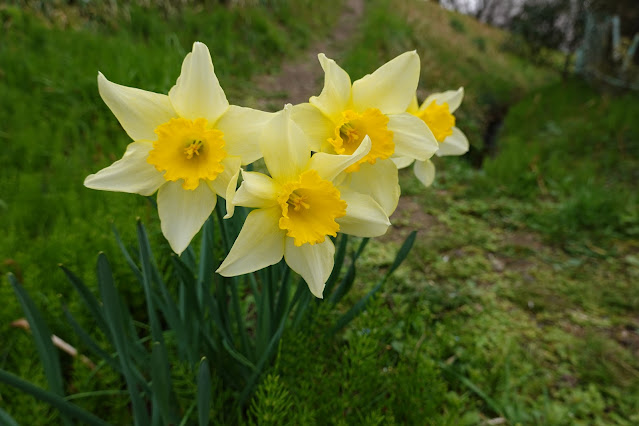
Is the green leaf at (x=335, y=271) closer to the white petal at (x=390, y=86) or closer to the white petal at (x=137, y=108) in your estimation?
the white petal at (x=390, y=86)

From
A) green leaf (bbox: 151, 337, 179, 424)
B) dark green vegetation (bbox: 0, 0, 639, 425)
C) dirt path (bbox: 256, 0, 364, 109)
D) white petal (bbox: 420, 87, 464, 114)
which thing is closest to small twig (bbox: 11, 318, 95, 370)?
dark green vegetation (bbox: 0, 0, 639, 425)

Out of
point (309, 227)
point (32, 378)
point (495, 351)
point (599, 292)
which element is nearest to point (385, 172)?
point (309, 227)

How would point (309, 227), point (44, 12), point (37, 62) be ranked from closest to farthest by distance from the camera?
1. point (309, 227)
2. point (37, 62)
3. point (44, 12)

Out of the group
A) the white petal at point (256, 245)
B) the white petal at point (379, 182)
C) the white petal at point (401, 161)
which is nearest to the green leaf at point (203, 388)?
the white petal at point (256, 245)

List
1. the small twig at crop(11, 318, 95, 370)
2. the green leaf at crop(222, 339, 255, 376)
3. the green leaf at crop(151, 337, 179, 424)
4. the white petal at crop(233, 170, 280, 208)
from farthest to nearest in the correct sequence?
the small twig at crop(11, 318, 95, 370)
the green leaf at crop(222, 339, 255, 376)
the green leaf at crop(151, 337, 179, 424)
the white petal at crop(233, 170, 280, 208)

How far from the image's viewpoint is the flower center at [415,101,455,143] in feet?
2.82

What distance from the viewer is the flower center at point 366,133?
694mm

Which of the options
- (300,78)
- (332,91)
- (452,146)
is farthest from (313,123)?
(300,78)

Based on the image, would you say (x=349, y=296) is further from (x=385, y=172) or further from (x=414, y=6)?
(x=414, y=6)

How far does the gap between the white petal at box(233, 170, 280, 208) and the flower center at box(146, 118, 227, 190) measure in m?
0.06

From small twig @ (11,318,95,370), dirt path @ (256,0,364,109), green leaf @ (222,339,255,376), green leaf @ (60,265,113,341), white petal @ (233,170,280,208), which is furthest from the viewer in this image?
dirt path @ (256,0,364,109)

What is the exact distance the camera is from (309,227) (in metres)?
0.68

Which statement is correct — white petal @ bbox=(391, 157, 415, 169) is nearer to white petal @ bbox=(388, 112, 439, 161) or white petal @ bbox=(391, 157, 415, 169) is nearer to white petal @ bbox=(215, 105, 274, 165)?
white petal @ bbox=(388, 112, 439, 161)

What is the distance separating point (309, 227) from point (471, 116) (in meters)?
4.69
